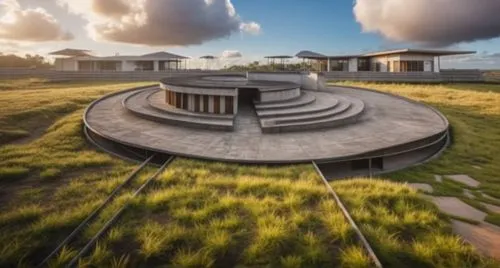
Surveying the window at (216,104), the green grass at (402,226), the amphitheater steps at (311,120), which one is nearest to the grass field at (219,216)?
the green grass at (402,226)

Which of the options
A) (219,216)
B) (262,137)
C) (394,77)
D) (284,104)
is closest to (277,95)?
(284,104)

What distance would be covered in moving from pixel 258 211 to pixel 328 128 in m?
7.99

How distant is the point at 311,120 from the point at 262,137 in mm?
2908

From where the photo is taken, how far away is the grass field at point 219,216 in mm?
4762

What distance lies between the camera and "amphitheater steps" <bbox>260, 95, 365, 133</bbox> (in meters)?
12.7

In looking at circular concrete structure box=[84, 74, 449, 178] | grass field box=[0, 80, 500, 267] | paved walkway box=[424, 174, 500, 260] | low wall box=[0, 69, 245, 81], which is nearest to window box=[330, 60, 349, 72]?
low wall box=[0, 69, 245, 81]

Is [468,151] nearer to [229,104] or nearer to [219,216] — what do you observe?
[229,104]

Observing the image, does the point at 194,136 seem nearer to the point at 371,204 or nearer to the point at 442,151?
the point at 371,204

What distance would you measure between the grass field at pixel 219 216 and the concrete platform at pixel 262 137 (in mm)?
895

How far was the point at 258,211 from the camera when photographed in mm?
6230

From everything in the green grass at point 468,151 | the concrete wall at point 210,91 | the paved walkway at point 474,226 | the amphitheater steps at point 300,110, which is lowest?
the paved walkway at point 474,226

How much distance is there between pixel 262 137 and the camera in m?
11.9

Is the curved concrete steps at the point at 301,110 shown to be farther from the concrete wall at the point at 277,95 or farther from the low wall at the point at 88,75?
the low wall at the point at 88,75

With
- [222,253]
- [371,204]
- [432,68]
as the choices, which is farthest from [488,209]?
[432,68]
